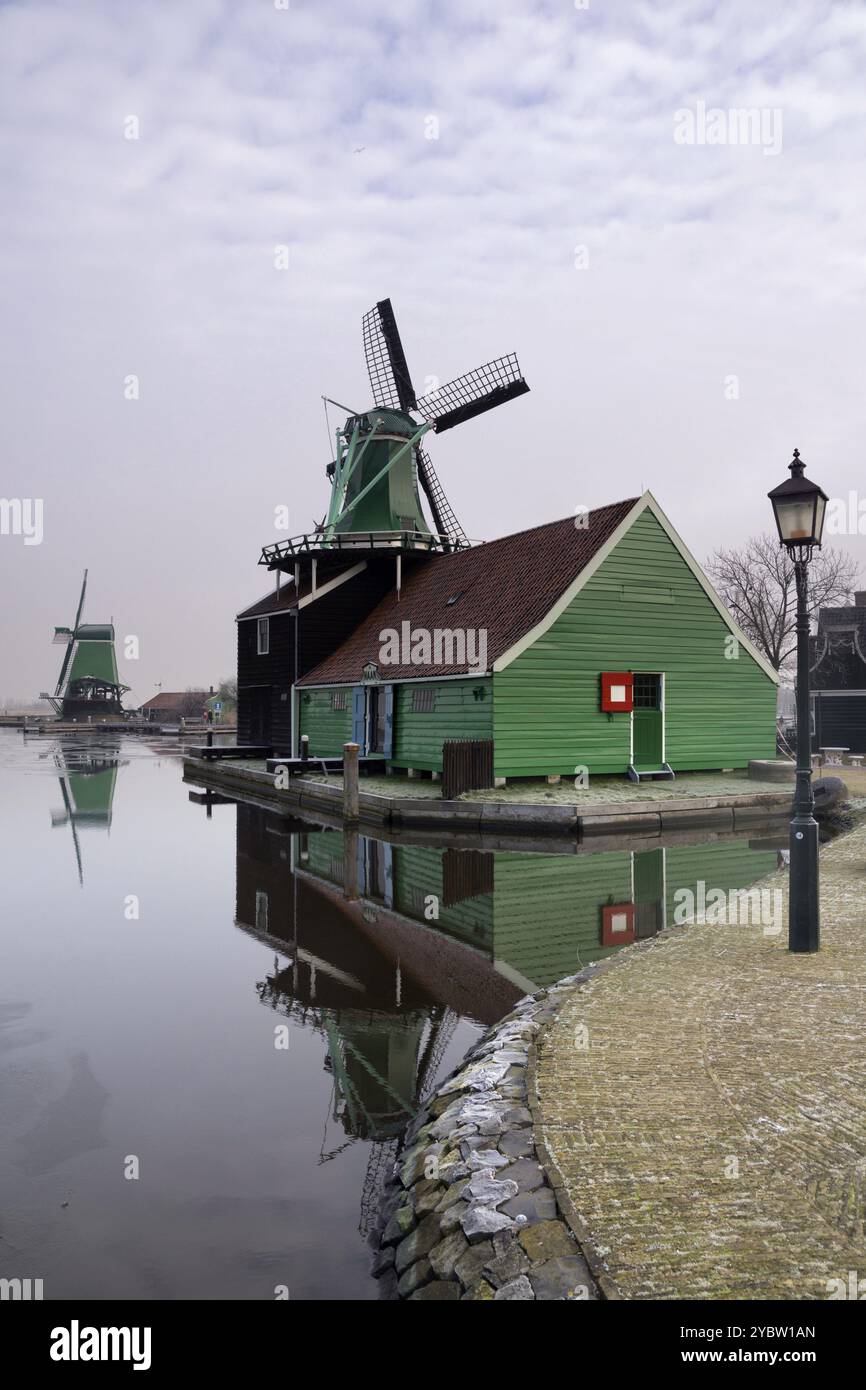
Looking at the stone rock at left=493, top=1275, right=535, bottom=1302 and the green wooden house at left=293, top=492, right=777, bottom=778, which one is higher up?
the green wooden house at left=293, top=492, right=777, bottom=778

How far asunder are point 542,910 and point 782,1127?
650 centimetres

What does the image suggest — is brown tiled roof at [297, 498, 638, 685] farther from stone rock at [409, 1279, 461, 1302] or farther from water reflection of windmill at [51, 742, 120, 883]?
stone rock at [409, 1279, 461, 1302]

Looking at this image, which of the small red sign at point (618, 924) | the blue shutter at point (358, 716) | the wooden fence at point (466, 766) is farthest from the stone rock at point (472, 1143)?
the blue shutter at point (358, 716)

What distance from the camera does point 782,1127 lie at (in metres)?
4.37

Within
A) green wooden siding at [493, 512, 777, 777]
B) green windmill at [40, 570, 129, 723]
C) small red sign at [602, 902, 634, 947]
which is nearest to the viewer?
small red sign at [602, 902, 634, 947]

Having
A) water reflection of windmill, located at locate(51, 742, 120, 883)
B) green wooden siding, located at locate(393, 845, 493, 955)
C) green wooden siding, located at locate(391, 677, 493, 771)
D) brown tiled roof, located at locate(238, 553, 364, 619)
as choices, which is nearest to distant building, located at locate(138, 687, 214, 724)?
water reflection of windmill, located at locate(51, 742, 120, 883)

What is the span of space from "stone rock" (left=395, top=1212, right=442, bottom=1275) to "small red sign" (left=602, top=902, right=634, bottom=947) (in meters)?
5.38

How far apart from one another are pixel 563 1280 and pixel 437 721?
19.3 metres

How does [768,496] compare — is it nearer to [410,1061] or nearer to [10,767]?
[410,1061]

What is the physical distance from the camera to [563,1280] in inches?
130

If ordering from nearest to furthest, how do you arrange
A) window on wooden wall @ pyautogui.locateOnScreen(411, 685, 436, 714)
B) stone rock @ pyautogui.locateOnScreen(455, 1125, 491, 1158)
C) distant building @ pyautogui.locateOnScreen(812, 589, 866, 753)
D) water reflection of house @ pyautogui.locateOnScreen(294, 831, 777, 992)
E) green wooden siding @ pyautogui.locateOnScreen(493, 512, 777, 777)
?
stone rock @ pyautogui.locateOnScreen(455, 1125, 491, 1158)
water reflection of house @ pyautogui.locateOnScreen(294, 831, 777, 992)
green wooden siding @ pyautogui.locateOnScreen(493, 512, 777, 777)
window on wooden wall @ pyautogui.locateOnScreen(411, 685, 436, 714)
distant building @ pyautogui.locateOnScreen(812, 589, 866, 753)

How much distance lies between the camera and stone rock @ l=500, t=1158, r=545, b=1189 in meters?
3.93

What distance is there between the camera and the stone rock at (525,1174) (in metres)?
3.93

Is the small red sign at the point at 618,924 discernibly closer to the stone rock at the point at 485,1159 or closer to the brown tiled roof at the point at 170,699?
the stone rock at the point at 485,1159
